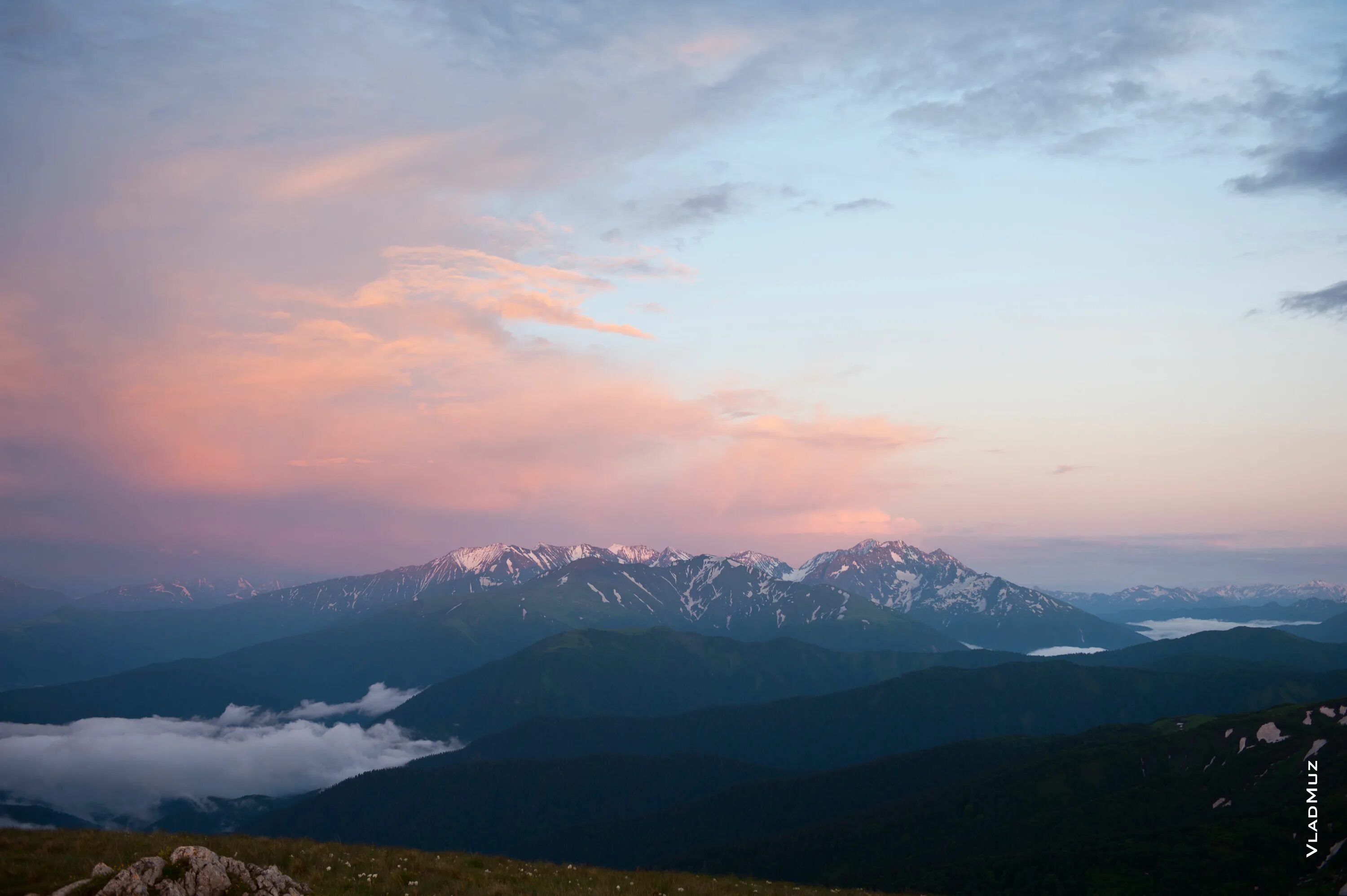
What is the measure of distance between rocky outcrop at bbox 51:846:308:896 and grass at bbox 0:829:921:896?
308 centimetres

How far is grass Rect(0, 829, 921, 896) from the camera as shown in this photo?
84.7 ft

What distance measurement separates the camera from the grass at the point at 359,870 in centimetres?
2581

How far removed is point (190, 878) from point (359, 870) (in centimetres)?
919

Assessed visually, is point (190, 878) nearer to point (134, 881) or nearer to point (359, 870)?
point (134, 881)

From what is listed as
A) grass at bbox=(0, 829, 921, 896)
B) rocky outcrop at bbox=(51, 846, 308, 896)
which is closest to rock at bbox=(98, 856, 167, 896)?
rocky outcrop at bbox=(51, 846, 308, 896)

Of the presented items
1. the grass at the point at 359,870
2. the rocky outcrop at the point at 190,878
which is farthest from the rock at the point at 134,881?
the grass at the point at 359,870

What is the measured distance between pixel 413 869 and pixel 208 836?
11436 millimetres

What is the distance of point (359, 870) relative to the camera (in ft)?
92.8

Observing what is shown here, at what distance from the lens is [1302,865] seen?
374 feet

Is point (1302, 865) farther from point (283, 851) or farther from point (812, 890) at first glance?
point (283, 851)

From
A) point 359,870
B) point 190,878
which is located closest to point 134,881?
point 190,878

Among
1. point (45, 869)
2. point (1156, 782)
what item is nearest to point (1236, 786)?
point (1156, 782)

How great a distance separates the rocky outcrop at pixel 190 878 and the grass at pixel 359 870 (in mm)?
3084

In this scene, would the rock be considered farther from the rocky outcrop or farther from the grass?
the grass
